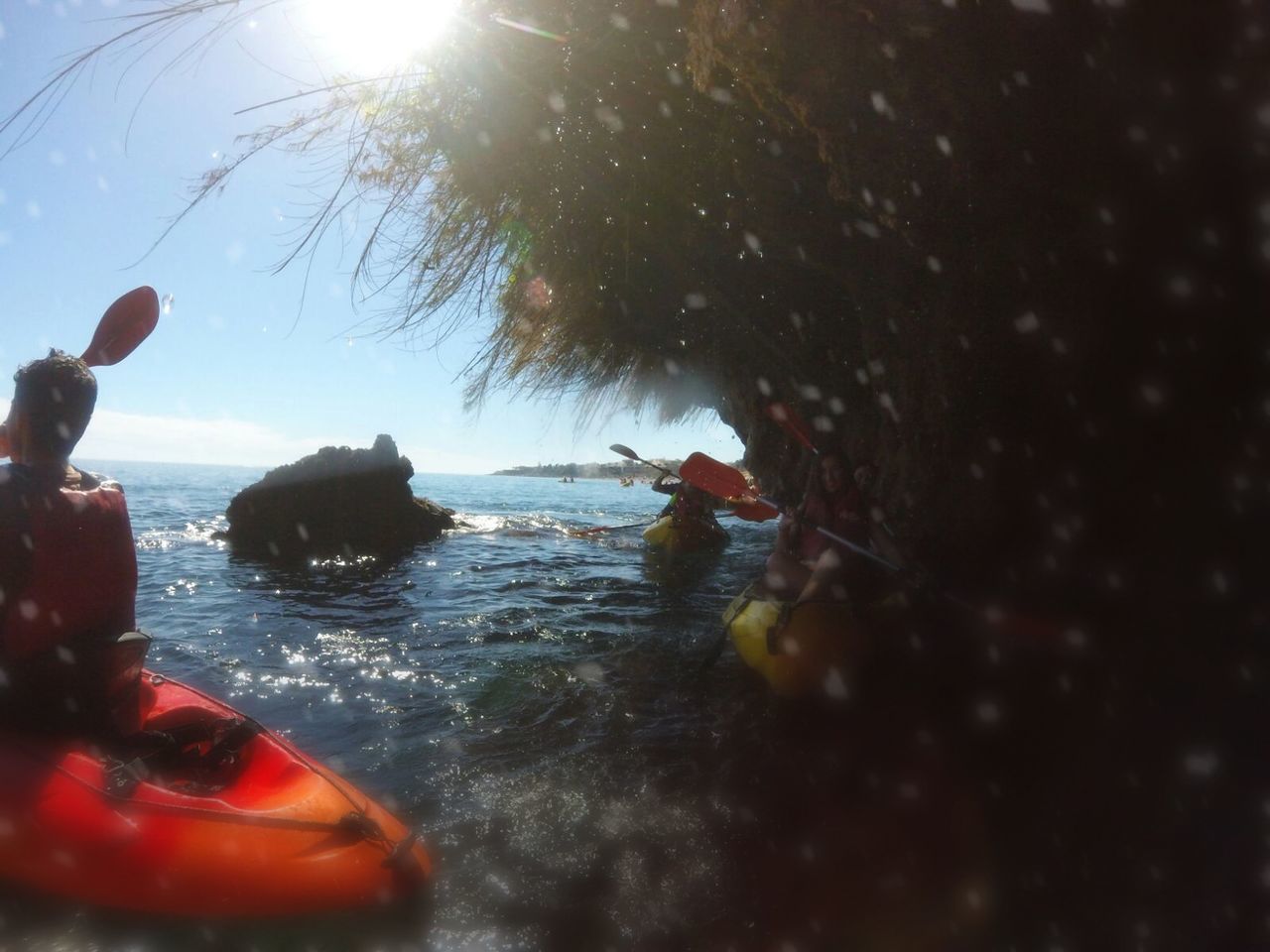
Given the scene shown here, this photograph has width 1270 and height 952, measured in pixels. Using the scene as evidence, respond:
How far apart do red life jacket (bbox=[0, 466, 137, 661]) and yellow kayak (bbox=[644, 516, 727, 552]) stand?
1074 centimetres

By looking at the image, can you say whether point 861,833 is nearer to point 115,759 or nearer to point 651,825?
point 651,825

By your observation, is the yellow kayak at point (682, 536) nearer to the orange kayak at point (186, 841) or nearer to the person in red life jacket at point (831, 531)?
the person in red life jacket at point (831, 531)

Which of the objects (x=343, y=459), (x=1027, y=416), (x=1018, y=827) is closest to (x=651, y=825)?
(x=1018, y=827)

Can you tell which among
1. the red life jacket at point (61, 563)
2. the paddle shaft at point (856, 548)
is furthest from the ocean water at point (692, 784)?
the red life jacket at point (61, 563)

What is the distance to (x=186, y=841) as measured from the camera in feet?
8.64

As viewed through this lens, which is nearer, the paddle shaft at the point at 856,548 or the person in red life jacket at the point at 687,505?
the paddle shaft at the point at 856,548

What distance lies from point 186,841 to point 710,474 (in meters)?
5.97

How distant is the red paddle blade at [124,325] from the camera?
392cm

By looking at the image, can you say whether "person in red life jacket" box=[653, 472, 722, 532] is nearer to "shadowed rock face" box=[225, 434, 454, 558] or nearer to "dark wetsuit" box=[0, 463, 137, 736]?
"shadowed rock face" box=[225, 434, 454, 558]

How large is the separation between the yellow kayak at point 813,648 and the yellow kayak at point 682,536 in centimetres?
831

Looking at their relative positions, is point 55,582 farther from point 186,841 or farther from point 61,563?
point 186,841

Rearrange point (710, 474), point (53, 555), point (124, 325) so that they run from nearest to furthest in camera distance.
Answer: point (53, 555)
point (124, 325)
point (710, 474)

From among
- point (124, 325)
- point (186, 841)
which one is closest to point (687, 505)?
point (124, 325)

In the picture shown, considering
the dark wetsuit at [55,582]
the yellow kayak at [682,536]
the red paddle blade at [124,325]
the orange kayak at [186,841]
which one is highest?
the red paddle blade at [124,325]
